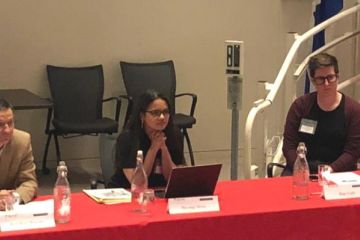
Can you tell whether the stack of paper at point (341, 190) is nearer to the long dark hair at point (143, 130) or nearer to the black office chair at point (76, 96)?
the long dark hair at point (143, 130)

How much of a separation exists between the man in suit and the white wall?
130 inches

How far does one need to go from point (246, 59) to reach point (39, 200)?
4.37 m

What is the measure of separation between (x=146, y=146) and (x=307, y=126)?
1034 millimetres

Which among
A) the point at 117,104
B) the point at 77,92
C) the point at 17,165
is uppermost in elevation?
the point at 17,165

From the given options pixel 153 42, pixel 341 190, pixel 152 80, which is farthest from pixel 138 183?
pixel 153 42

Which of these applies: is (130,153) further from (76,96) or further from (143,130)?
(76,96)

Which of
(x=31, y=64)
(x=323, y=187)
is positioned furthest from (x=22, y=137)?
(x=31, y=64)

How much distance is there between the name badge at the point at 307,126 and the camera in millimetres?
4152

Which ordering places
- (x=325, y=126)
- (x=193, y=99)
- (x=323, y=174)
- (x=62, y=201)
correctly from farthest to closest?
(x=193, y=99), (x=325, y=126), (x=323, y=174), (x=62, y=201)

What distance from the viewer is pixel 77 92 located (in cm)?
654

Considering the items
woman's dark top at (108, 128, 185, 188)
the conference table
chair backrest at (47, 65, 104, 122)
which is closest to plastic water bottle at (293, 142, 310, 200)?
the conference table

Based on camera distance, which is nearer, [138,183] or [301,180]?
[138,183]

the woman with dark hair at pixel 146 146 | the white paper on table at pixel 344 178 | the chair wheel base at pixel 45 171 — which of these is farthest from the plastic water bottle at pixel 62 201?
the chair wheel base at pixel 45 171

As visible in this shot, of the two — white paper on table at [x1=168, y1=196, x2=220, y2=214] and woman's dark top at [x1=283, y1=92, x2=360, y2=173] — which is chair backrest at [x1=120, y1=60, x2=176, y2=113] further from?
white paper on table at [x1=168, y1=196, x2=220, y2=214]
